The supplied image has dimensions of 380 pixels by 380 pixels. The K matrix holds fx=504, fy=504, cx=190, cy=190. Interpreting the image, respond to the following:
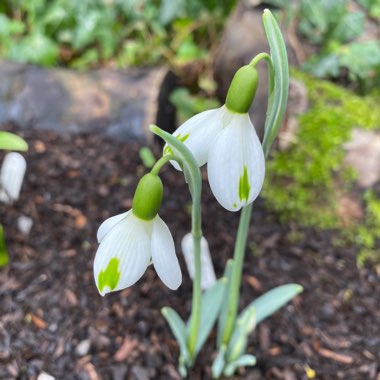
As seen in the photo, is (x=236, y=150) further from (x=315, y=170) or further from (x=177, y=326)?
(x=315, y=170)

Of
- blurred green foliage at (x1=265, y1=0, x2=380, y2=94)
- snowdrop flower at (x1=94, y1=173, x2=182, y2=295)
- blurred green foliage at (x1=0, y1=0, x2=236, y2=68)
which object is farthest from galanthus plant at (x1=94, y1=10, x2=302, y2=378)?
blurred green foliage at (x1=0, y1=0, x2=236, y2=68)

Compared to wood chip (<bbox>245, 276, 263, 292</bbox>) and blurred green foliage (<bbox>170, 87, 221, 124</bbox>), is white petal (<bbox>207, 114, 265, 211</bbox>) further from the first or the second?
blurred green foliage (<bbox>170, 87, 221, 124</bbox>)

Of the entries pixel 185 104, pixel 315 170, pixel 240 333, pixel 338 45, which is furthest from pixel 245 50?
pixel 240 333

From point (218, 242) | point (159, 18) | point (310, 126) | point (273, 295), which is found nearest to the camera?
point (273, 295)

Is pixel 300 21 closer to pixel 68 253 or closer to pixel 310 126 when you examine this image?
pixel 310 126

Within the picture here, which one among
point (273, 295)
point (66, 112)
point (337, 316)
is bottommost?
point (337, 316)

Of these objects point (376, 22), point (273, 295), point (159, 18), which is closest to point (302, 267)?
point (273, 295)

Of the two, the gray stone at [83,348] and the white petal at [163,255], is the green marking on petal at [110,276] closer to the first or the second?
the white petal at [163,255]

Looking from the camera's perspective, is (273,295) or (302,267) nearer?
(273,295)
